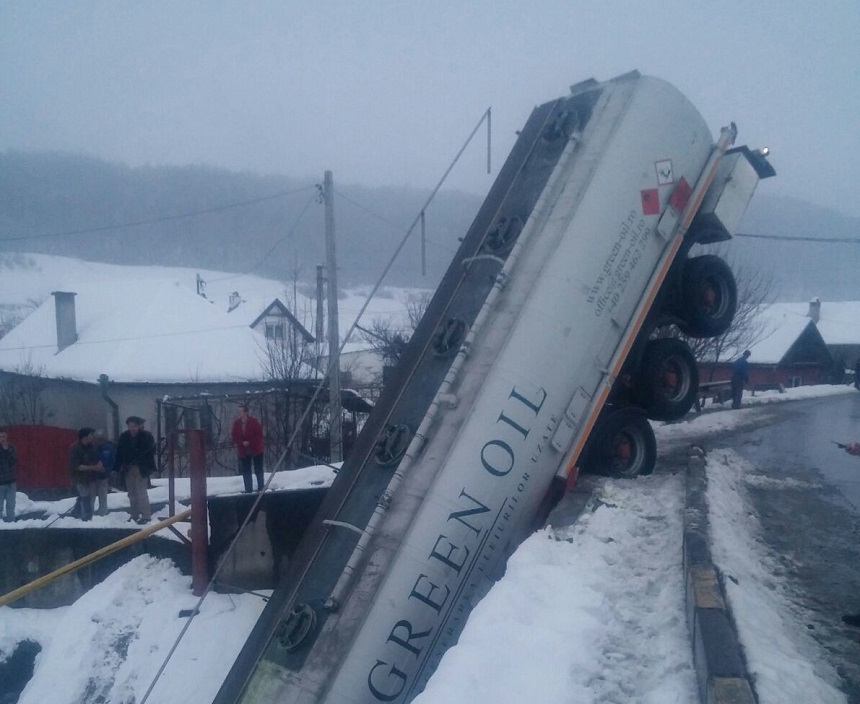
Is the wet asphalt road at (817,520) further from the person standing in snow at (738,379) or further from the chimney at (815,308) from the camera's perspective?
the chimney at (815,308)

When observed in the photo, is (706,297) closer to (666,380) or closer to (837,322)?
(666,380)

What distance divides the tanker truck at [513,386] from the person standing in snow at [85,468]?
18.1 ft

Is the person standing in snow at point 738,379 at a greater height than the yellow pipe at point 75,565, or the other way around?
the person standing in snow at point 738,379

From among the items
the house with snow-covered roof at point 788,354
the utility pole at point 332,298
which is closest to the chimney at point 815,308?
the house with snow-covered roof at point 788,354

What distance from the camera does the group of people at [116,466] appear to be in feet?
29.7

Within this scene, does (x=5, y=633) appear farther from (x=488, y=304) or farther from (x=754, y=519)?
(x=754, y=519)

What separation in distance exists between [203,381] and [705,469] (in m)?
17.0

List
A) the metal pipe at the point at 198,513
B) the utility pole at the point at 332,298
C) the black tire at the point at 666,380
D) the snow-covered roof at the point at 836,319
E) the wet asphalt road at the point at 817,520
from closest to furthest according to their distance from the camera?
the wet asphalt road at the point at 817,520 → the black tire at the point at 666,380 → the metal pipe at the point at 198,513 → the utility pole at the point at 332,298 → the snow-covered roof at the point at 836,319

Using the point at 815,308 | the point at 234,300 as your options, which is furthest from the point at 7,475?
the point at 815,308

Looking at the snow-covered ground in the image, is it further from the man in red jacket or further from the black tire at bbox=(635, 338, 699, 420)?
the man in red jacket

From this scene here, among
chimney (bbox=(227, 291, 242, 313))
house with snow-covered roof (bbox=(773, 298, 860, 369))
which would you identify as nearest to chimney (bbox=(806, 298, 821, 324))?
house with snow-covered roof (bbox=(773, 298, 860, 369))

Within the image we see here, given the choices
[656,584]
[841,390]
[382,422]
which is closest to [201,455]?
[382,422]

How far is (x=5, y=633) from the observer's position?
28.3 ft

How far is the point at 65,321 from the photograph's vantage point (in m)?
23.8
